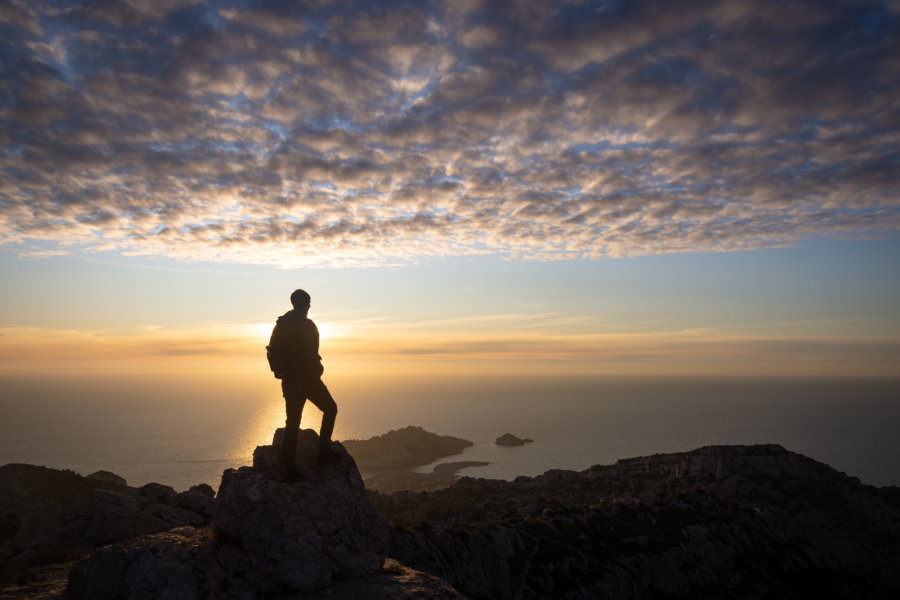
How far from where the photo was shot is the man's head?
13.0m

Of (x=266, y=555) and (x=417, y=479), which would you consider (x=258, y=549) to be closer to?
(x=266, y=555)

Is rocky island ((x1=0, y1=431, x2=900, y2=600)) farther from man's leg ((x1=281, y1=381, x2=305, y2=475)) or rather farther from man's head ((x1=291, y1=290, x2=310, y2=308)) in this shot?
man's head ((x1=291, y1=290, x2=310, y2=308))

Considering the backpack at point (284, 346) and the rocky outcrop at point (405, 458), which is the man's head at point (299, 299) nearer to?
the backpack at point (284, 346)

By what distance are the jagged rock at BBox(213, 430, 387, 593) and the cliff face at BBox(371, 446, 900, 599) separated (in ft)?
40.5

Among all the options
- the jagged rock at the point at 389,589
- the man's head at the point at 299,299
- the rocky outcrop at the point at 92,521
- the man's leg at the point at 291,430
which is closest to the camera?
the jagged rock at the point at 389,589

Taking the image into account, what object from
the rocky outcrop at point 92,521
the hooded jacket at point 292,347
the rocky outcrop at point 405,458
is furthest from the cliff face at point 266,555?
the rocky outcrop at point 405,458

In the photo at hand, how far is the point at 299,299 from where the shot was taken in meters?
13.0

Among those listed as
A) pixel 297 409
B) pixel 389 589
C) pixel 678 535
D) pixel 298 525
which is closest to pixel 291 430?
pixel 297 409

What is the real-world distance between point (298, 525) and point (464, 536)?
60.7 ft

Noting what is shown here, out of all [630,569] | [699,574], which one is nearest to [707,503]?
[699,574]

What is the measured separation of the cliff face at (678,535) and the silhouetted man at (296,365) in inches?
535

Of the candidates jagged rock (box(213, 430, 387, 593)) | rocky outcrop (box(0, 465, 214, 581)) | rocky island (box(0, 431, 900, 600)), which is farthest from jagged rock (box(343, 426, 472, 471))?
jagged rock (box(213, 430, 387, 593))

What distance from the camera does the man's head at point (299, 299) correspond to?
12984 mm

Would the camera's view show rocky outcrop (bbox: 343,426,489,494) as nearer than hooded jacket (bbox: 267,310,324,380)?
No
